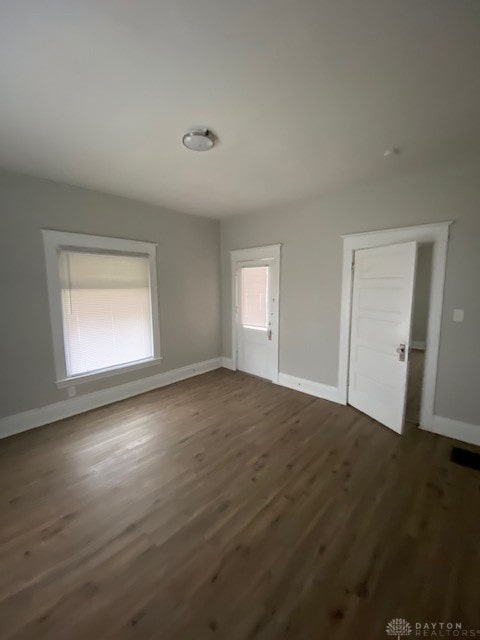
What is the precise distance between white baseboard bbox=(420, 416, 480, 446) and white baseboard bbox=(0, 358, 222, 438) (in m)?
3.34

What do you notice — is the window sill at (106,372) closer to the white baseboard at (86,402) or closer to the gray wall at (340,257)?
the white baseboard at (86,402)

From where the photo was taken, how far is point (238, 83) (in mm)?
1566

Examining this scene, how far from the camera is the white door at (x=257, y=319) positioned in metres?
4.15

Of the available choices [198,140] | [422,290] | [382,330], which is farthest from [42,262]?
[422,290]

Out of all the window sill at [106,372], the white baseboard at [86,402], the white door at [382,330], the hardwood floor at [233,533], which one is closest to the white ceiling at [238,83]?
the white door at [382,330]

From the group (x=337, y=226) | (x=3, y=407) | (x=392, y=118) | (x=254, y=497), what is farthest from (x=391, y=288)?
(x=3, y=407)

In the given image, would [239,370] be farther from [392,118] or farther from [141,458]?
[392,118]

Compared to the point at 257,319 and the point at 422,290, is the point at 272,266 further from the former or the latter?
the point at 422,290

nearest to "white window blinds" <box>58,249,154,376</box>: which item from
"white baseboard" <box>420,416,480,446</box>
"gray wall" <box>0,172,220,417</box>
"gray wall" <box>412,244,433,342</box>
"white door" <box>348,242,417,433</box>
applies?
"gray wall" <box>0,172,220,417</box>

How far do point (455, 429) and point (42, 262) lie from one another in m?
4.64

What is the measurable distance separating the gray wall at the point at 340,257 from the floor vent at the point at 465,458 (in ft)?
1.02

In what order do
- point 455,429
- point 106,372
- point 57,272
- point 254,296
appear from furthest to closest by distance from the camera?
point 254,296, point 106,372, point 57,272, point 455,429

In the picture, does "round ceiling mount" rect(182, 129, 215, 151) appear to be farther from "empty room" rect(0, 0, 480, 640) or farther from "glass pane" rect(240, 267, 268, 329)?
"glass pane" rect(240, 267, 268, 329)

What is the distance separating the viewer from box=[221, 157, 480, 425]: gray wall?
2.52 meters
